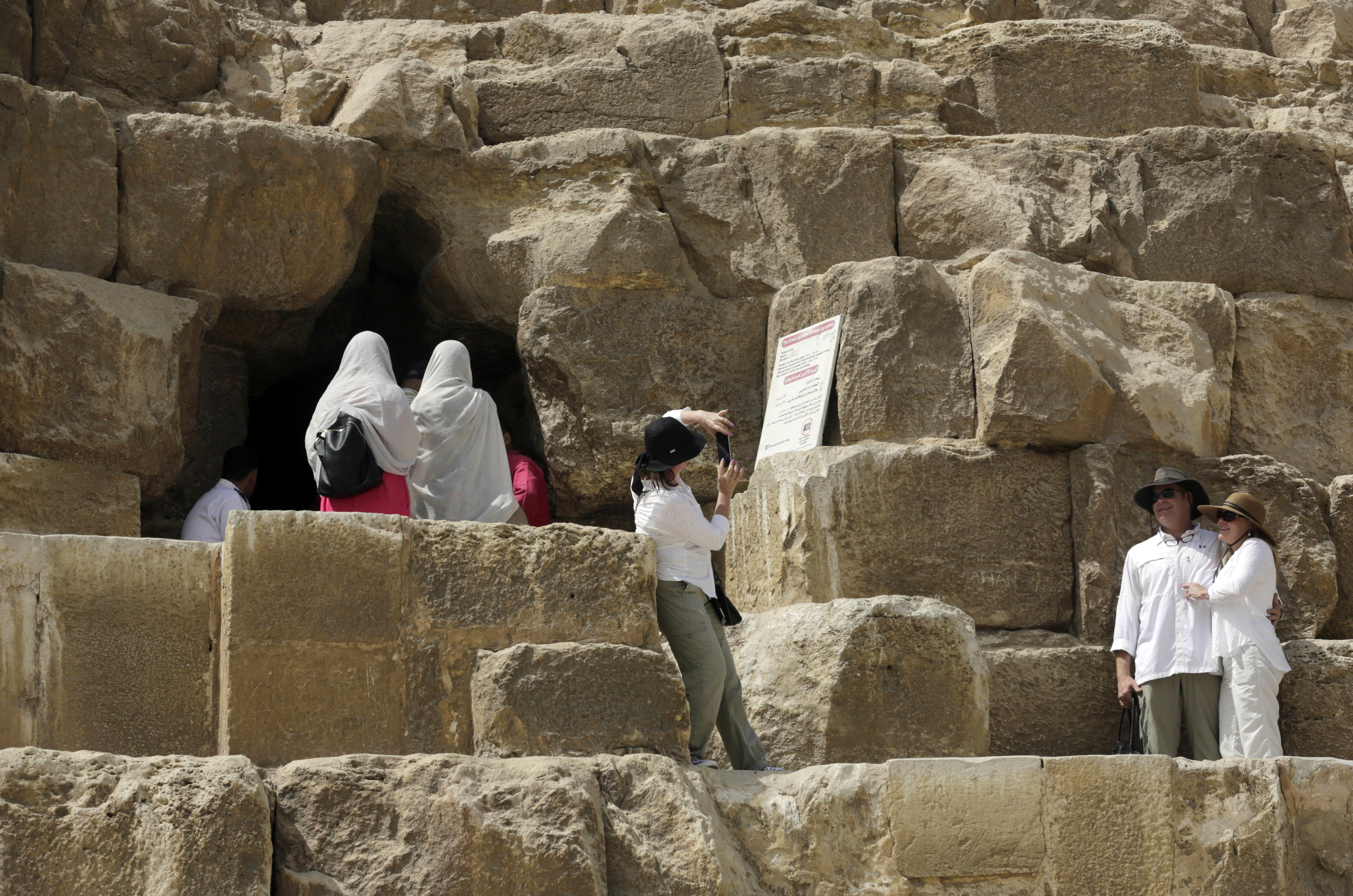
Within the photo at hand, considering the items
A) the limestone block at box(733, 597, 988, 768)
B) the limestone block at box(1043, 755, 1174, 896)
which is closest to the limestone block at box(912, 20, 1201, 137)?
the limestone block at box(733, 597, 988, 768)

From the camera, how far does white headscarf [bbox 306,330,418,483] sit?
5.39 m

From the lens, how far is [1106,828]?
14.7 ft

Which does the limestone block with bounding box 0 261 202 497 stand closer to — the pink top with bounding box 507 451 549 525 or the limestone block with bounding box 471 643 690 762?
the pink top with bounding box 507 451 549 525

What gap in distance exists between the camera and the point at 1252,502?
5.65 metres

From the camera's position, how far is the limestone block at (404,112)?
22.8ft

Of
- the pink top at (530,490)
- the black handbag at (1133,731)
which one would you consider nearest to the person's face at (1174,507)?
the black handbag at (1133,731)

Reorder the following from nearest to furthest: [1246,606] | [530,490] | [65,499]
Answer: [1246,606] → [65,499] → [530,490]

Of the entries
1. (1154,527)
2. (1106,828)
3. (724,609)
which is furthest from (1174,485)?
(724,609)

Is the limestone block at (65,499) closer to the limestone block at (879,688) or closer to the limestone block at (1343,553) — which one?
the limestone block at (879,688)

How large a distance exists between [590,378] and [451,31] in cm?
228

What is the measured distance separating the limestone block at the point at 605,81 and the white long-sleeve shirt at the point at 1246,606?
3395mm

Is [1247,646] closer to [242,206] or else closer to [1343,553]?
[1343,553]

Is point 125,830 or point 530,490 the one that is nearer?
point 125,830

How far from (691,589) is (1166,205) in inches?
138
